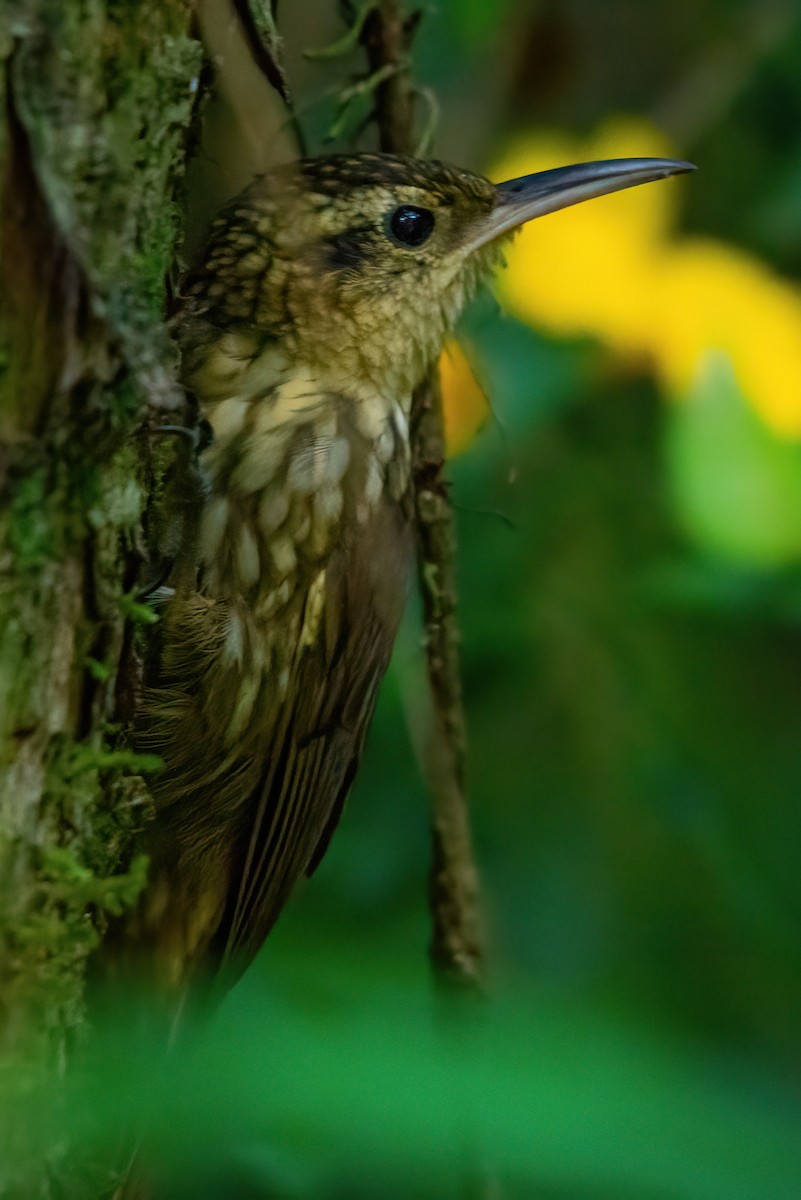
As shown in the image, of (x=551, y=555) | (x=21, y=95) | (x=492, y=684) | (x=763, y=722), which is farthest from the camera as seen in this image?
(x=763, y=722)

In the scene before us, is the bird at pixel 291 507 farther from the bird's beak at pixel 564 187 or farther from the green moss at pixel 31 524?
the green moss at pixel 31 524

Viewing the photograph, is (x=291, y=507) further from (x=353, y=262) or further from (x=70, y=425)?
(x=70, y=425)

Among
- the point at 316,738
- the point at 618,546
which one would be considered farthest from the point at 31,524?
the point at 618,546

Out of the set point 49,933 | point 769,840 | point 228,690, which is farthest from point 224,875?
point 769,840

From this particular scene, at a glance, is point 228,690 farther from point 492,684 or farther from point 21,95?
point 492,684

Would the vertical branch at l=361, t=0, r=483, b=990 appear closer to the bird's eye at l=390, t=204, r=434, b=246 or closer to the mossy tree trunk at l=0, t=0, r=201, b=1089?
the bird's eye at l=390, t=204, r=434, b=246

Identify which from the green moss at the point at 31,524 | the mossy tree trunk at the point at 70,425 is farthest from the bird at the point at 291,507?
the green moss at the point at 31,524

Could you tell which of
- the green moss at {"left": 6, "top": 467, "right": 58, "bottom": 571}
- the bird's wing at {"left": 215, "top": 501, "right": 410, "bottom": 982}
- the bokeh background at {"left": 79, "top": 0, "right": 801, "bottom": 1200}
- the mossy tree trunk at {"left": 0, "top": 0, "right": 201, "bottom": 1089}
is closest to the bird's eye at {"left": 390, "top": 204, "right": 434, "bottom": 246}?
the bokeh background at {"left": 79, "top": 0, "right": 801, "bottom": 1200}
